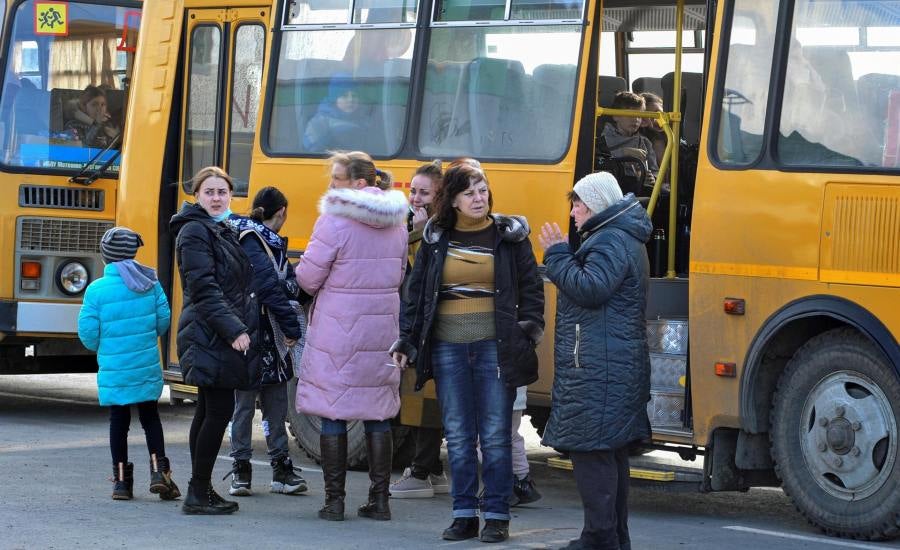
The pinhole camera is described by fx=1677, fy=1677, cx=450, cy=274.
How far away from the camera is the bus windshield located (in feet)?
42.3

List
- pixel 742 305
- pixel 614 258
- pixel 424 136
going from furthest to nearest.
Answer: pixel 424 136
pixel 742 305
pixel 614 258

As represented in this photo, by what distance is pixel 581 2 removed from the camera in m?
8.97

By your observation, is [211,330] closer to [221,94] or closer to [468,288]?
[468,288]

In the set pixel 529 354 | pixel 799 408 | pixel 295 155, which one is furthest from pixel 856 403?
pixel 295 155

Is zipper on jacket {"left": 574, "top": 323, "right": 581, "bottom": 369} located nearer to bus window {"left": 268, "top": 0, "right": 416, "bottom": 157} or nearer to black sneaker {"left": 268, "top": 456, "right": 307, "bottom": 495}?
black sneaker {"left": 268, "top": 456, "right": 307, "bottom": 495}

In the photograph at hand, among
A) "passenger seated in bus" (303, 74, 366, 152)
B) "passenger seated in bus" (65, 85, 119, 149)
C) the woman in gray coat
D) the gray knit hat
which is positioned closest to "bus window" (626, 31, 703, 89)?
"passenger seated in bus" (303, 74, 366, 152)

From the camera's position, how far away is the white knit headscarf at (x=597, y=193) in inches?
278

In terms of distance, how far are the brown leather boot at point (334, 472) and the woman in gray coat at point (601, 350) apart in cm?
145

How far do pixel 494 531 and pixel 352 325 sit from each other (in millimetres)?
1220

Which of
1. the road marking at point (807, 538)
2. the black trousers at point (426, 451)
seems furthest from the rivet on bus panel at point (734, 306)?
the black trousers at point (426, 451)

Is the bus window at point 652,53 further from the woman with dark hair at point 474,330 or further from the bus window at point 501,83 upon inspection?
the woman with dark hair at point 474,330

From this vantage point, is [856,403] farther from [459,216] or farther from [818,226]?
[459,216]

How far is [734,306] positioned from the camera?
820 cm

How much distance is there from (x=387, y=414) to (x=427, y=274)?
0.82 metres
